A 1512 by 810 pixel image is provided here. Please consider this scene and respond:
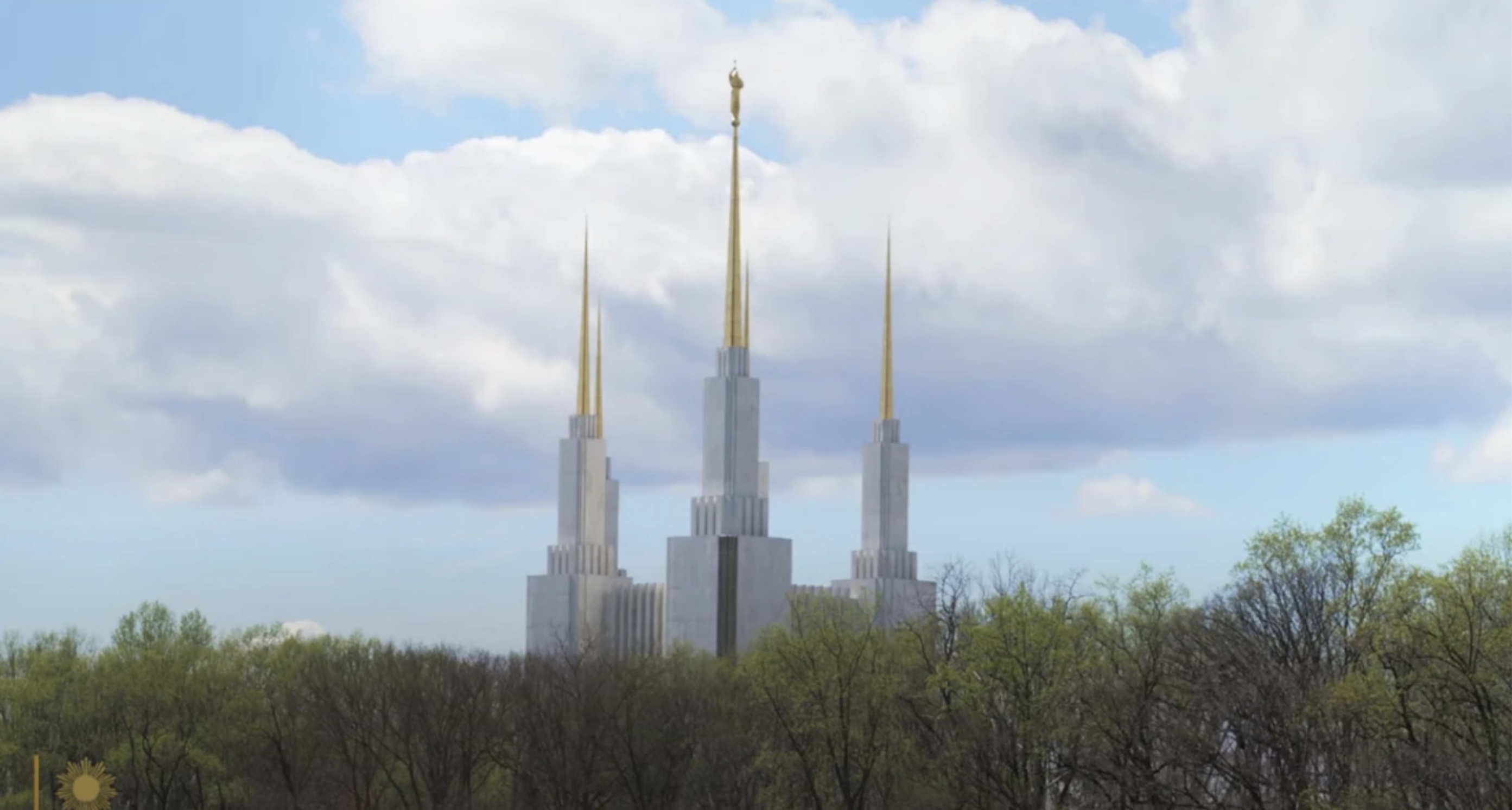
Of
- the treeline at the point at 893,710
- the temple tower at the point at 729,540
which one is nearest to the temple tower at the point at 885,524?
the temple tower at the point at 729,540

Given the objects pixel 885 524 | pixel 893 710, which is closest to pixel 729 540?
pixel 885 524

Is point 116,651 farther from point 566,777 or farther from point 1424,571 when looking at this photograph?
point 1424,571

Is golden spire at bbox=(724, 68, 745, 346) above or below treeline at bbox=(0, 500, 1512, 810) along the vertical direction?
above

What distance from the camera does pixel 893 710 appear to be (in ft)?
188

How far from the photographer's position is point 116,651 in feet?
246

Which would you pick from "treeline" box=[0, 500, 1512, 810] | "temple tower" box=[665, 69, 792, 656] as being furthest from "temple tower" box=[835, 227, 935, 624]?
"treeline" box=[0, 500, 1512, 810]

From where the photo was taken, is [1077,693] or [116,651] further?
[116,651]

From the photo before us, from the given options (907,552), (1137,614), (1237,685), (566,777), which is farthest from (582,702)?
(907,552)

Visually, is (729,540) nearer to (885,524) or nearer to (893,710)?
(885,524)

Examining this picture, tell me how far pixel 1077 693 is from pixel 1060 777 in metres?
2.76

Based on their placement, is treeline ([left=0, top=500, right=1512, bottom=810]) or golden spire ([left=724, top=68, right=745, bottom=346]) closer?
treeline ([left=0, top=500, right=1512, bottom=810])

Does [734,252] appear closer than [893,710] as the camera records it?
No

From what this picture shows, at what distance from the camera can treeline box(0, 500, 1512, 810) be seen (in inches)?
1747

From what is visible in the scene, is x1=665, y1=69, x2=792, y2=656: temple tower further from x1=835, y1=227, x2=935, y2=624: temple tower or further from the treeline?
the treeline
